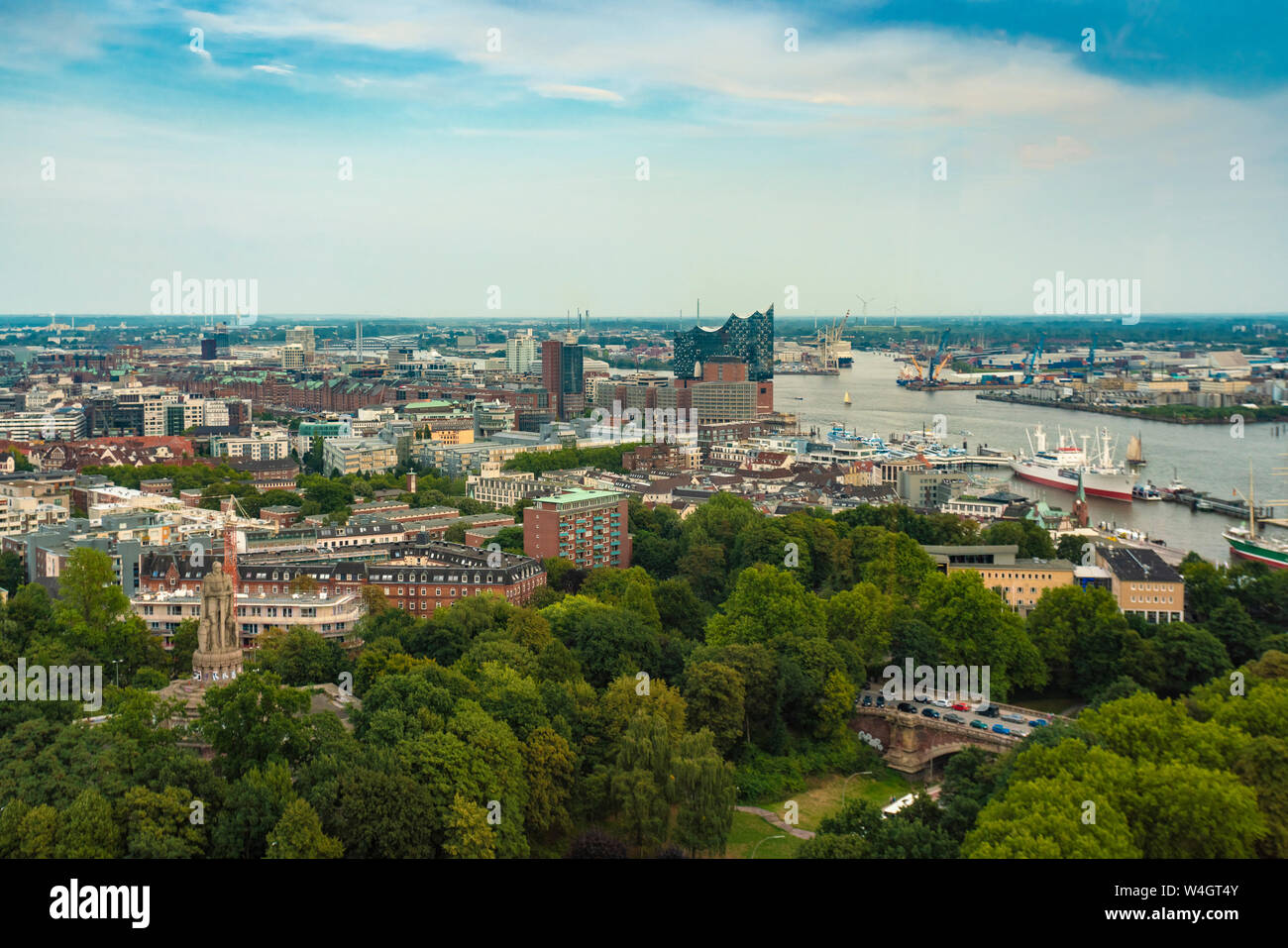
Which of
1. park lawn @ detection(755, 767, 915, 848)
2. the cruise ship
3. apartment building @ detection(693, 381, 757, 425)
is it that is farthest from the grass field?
apartment building @ detection(693, 381, 757, 425)

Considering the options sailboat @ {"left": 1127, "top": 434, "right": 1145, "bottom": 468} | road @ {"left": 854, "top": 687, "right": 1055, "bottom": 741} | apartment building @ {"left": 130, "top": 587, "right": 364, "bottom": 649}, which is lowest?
road @ {"left": 854, "top": 687, "right": 1055, "bottom": 741}

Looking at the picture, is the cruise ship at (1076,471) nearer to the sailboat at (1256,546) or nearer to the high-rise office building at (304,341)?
the sailboat at (1256,546)

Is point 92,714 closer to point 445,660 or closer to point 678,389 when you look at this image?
point 445,660

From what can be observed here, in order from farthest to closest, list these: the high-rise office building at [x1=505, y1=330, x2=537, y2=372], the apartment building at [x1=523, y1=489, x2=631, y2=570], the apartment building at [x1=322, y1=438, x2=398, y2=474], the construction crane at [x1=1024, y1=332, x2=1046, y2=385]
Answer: the high-rise office building at [x1=505, y1=330, x2=537, y2=372] < the construction crane at [x1=1024, y1=332, x2=1046, y2=385] < the apartment building at [x1=322, y1=438, x2=398, y2=474] < the apartment building at [x1=523, y1=489, x2=631, y2=570]

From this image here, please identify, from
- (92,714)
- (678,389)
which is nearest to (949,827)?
(92,714)

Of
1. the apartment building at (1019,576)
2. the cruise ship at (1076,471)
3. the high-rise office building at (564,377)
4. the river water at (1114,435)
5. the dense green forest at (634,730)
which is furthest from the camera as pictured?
the high-rise office building at (564,377)

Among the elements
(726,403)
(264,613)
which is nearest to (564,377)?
(726,403)

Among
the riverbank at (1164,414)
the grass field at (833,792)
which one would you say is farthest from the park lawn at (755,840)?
the riverbank at (1164,414)

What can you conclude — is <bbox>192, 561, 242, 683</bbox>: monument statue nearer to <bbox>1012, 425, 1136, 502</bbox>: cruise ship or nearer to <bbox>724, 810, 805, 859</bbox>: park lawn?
<bbox>724, 810, 805, 859</bbox>: park lawn
